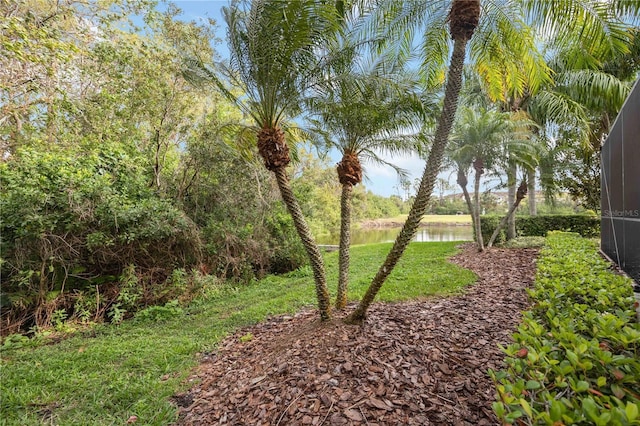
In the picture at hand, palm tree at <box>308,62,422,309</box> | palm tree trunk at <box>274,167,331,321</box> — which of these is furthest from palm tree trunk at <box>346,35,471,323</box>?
palm tree trunk at <box>274,167,331,321</box>

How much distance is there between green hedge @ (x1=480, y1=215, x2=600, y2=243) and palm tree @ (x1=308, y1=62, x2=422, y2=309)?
8939 mm

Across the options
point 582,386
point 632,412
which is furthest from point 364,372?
point 632,412

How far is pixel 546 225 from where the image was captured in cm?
1209

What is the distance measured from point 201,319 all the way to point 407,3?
248 inches

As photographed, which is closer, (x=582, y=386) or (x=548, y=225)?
(x=582, y=386)

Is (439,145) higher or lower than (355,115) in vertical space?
lower

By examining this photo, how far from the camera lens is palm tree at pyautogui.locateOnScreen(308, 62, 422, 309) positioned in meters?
3.97

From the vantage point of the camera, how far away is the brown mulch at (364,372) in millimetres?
2328

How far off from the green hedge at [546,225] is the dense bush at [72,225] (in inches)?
454

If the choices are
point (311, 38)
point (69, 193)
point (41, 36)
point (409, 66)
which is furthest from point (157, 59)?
point (409, 66)

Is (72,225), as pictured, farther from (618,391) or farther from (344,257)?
(618,391)

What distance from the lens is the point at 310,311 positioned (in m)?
4.93

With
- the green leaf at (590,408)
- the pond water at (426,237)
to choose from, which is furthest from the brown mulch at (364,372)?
the pond water at (426,237)

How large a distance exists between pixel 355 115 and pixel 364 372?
3.34 metres
